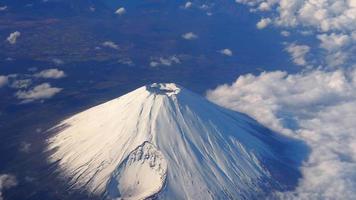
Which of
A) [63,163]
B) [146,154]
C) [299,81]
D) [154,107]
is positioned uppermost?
[299,81]

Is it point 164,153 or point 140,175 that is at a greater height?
point 164,153

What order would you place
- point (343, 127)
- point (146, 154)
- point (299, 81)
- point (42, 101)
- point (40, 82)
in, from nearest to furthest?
1. point (146, 154)
2. point (343, 127)
3. point (42, 101)
4. point (40, 82)
5. point (299, 81)

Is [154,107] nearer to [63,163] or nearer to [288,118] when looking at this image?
[63,163]

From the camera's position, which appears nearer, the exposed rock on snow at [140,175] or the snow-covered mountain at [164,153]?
the exposed rock on snow at [140,175]

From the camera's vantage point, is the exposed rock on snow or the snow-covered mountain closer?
the exposed rock on snow

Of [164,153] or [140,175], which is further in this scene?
[164,153]

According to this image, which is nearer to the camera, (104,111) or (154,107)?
(154,107)

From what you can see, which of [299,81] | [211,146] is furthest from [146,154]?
[299,81]

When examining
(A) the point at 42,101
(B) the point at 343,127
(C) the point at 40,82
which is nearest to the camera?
(B) the point at 343,127
